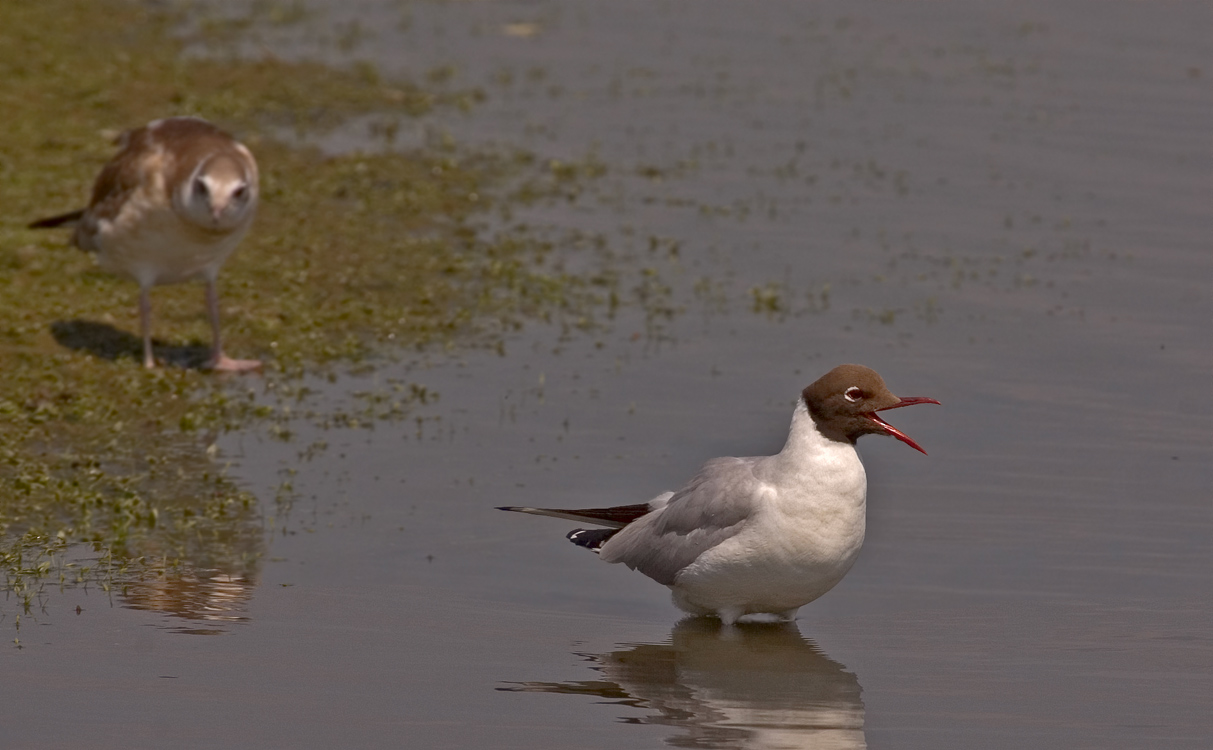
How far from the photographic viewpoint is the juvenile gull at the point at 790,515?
26.2 ft

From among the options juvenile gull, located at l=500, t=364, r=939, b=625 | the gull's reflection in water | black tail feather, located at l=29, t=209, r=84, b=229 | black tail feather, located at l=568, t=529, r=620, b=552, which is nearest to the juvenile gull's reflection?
the gull's reflection in water

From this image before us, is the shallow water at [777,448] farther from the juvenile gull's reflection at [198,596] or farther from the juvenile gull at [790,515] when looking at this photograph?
the juvenile gull at [790,515]

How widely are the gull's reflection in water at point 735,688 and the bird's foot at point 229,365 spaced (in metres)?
4.68

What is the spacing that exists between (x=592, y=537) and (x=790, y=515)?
1447 mm

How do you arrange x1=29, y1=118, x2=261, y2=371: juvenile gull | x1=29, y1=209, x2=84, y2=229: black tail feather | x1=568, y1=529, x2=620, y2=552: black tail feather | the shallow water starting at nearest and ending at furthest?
1. the shallow water
2. x1=568, y1=529, x2=620, y2=552: black tail feather
3. x1=29, y1=118, x2=261, y2=371: juvenile gull
4. x1=29, y1=209, x2=84, y2=229: black tail feather

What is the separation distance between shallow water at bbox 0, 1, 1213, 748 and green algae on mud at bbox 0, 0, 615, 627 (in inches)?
18.2

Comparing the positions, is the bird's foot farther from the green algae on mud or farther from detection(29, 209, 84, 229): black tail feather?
detection(29, 209, 84, 229): black tail feather

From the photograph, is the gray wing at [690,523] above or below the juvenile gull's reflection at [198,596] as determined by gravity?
above

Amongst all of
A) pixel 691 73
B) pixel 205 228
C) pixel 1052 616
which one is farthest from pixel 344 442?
pixel 691 73

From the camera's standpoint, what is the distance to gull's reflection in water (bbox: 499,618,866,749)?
7.06 meters

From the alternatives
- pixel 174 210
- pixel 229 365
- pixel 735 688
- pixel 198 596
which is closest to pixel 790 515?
pixel 735 688

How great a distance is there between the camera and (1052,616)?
845 cm

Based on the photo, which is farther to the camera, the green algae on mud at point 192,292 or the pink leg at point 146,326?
the pink leg at point 146,326

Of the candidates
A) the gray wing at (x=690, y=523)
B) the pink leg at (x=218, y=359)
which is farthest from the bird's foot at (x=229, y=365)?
the gray wing at (x=690, y=523)
